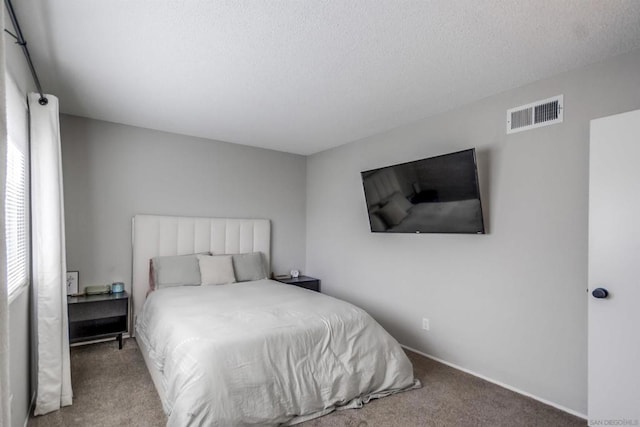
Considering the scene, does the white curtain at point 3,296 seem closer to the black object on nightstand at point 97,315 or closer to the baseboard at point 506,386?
the black object on nightstand at point 97,315

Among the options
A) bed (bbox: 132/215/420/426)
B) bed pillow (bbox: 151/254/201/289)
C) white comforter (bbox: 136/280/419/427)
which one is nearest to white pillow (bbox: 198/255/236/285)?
bed pillow (bbox: 151/254/201/289)

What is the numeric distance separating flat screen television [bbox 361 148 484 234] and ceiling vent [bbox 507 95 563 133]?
0.42 metres

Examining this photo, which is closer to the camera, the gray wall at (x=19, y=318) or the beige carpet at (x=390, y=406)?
the gray wall at (x=19, y=318)

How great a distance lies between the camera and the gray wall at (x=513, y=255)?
2.35 m

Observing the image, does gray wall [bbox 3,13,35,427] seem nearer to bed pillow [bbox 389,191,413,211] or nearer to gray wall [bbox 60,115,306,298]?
gray wall [bbox 60,115,306,298]

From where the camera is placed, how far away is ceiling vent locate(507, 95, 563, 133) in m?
2.49

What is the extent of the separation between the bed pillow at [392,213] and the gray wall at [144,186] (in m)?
1.78

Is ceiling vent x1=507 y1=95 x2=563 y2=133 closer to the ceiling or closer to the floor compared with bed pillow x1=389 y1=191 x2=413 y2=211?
closer to the ceiling

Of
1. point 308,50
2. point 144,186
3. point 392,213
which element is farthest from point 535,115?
point 144,186

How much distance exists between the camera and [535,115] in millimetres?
2600

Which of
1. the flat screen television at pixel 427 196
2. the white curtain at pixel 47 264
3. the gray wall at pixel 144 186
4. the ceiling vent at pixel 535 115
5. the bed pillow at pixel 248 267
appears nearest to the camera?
the white curtain at pixel 47 264

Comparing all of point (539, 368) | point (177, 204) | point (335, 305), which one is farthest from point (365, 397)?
point (177, 204)

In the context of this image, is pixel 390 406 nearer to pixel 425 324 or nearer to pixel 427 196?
pixel 425 324

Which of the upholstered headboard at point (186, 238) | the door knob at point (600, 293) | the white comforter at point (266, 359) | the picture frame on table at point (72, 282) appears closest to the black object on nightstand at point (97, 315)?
the picture frame on table at point (72, 282)
